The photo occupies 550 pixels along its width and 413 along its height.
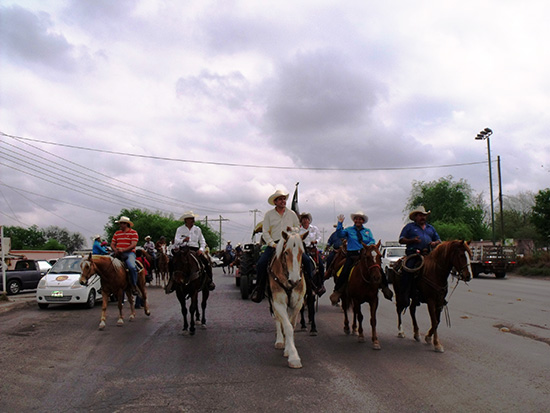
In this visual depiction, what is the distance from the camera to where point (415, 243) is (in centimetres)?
881

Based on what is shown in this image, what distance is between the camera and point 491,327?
1005cm

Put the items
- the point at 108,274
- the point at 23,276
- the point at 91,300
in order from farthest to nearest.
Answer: the point at 23,276, the point at 91,300, the point at 108,274

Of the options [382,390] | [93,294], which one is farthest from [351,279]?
[93,294]

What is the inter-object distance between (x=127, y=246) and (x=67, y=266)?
4425 mm

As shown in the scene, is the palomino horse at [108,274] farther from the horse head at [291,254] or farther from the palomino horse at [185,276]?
the horse head at [291,254]

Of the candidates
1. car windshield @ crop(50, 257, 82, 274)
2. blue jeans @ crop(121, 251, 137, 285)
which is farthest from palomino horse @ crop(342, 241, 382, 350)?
car windshield @ crop(50, 257, 82, 274)

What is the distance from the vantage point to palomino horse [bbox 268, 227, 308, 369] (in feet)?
22.4

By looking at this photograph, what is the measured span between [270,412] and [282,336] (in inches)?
122

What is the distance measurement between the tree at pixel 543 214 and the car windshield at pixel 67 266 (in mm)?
38314

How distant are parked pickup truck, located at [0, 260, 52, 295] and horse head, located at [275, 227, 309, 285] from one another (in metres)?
18.2

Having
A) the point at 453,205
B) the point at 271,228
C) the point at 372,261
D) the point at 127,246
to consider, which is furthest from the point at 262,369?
the point at 453,205

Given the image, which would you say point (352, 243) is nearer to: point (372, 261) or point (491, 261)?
point (372, 261)

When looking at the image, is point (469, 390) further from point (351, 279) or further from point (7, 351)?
point (7, 351)

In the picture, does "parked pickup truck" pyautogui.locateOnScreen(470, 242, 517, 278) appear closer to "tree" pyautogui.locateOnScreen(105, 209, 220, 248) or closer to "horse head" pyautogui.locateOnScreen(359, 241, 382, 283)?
"horse head" pyautogui.locateOnScreen(359, 241, 382, 283)
